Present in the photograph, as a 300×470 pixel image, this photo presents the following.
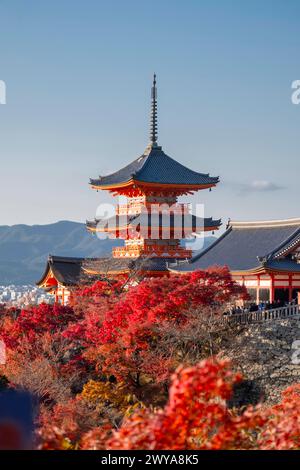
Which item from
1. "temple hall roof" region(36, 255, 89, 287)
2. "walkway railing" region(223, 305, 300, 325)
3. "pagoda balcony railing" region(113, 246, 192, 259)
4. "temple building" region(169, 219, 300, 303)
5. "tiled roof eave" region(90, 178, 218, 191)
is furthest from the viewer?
"temple hall roof" region(36, 255, 89, 287)

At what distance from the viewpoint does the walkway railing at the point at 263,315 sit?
966 inches

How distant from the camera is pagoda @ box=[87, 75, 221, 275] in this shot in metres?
36.3

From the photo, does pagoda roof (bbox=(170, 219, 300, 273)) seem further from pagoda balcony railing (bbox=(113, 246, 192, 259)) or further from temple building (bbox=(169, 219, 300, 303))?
pagoda balcony railing (bbox=(113, 246, 192, 259))

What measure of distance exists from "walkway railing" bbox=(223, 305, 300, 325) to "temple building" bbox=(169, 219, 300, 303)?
3.18 metres

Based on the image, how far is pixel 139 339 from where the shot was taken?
23.6 metres

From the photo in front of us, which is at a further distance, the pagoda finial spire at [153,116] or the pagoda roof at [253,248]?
the pagoda finial spire at [153,116]

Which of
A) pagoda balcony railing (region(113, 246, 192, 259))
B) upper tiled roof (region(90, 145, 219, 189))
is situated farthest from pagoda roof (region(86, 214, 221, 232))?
upper tiled roof (region(90, 145, 219, 189))

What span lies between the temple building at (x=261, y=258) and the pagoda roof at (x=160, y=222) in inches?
109

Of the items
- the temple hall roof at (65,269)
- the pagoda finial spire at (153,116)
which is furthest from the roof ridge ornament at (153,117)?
the temple hall roof at (65,269)

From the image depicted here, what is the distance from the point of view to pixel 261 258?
28.1 meters

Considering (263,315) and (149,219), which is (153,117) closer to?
(149,219)

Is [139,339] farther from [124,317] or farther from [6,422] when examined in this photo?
[6,422]

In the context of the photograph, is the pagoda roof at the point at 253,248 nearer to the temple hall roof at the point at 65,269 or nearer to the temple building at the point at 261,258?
the temple building at the point at 261,258

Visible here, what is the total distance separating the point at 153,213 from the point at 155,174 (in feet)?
6.26
